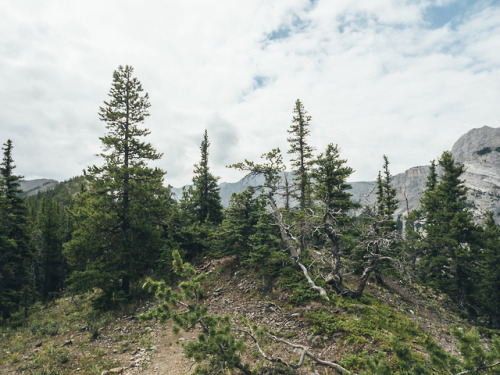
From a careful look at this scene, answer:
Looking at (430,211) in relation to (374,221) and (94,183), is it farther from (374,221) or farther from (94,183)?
(94,183)

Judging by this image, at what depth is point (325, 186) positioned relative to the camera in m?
17.3

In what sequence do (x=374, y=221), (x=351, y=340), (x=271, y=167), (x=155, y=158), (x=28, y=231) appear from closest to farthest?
Result: 1. (x=351, y=340)
2. (x=374, y=221)
3. (x=155, y=158)
4. (x=271, y=167)
5. (x=28, y=231)

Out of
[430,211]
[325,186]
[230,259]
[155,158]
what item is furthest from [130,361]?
[430,211]

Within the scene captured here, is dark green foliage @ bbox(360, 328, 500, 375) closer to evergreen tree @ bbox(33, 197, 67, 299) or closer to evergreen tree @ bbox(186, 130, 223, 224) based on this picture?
evergreen tree @ bbox(186, 130, 223, 224)

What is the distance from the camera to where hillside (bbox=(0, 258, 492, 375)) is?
9641 mm

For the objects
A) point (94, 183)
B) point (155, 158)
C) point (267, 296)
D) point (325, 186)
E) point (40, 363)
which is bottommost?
point (40, 363)

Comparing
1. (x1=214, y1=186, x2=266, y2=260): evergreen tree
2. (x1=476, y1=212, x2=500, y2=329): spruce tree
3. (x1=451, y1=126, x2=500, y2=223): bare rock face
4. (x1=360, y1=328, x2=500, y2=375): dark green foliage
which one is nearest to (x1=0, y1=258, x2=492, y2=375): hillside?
(x1=214, y1=186, x2=266, y2=260): evergreen tree

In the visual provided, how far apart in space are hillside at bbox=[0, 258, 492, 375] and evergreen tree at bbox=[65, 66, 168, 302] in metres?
2.92

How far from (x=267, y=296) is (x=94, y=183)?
48.0 ft

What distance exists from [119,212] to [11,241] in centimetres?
1082

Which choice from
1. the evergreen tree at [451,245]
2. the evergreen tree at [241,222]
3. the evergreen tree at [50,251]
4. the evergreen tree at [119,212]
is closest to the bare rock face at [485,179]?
the evergreen tree at [451,245]

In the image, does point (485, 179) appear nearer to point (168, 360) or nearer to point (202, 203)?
point (202, 203)

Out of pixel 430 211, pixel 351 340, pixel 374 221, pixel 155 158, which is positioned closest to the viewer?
pixel 351 340

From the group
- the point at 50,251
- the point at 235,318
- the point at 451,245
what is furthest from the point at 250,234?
the point at 50,251
